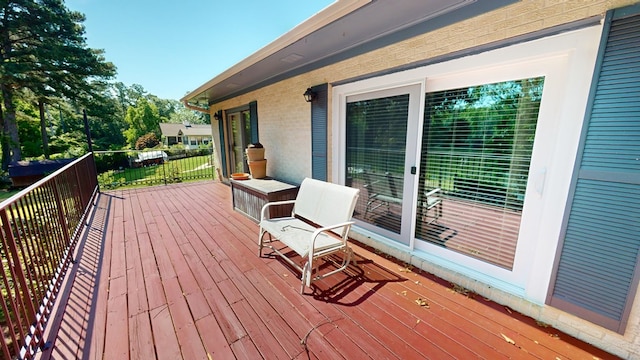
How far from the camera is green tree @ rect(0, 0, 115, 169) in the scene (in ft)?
31.9

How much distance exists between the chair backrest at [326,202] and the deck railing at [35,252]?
213 cm

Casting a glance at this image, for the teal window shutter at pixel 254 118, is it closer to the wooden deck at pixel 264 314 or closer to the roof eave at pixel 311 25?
the roof eave at pixel 311 25

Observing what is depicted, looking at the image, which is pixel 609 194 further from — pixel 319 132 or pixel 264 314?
pixel 319 132

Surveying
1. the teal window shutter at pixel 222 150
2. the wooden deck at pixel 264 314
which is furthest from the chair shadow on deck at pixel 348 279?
the teal window shutter at pixel 222 150

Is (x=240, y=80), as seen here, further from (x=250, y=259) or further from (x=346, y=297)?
(x=346, y=297)

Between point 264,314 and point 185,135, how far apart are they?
35.2 meters

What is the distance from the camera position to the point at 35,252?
68.9 inches

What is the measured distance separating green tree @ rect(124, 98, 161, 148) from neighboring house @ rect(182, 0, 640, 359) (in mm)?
32368

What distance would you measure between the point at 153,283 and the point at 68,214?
6.04 ft

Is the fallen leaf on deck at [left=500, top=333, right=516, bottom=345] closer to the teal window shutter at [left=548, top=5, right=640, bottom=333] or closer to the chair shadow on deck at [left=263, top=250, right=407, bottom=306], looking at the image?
the teal window shutter at [left=548, top=5, right=640, bottom=333]

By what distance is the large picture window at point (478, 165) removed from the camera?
1808mm

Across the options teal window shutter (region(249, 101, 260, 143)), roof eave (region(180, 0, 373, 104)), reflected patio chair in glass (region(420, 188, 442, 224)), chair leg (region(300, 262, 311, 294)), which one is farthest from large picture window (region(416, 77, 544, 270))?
teal window shutter (region(249, 101, 260, 143))

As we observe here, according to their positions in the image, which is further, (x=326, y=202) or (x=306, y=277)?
(x=326, y=202)

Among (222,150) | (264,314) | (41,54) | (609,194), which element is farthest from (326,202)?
(41,54)
